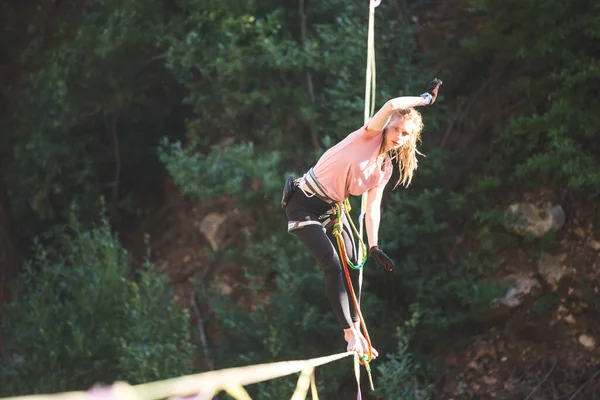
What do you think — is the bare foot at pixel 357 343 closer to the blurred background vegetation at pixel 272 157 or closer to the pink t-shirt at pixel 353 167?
the pink t-shirt at pixel 353 167

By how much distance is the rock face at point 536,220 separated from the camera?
23.9 ft

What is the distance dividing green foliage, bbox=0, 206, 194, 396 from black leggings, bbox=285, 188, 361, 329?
364 centimetres

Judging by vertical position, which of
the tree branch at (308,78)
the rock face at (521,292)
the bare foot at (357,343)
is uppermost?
the tree branch at (308,78)

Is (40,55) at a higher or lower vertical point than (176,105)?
higher

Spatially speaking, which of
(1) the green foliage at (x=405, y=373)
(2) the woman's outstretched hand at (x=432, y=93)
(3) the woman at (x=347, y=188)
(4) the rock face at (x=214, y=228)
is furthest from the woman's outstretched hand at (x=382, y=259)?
(4) the rock face at (x=214, y=228)

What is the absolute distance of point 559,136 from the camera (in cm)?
689

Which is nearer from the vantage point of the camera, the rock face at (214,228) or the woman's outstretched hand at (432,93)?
the woman's outstretched hand at (432,93)

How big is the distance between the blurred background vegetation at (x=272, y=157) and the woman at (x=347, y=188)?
298cm

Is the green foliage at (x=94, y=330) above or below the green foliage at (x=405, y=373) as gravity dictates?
above

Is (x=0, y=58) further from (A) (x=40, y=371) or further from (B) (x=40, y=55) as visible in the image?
(A) (x=40, y=371)

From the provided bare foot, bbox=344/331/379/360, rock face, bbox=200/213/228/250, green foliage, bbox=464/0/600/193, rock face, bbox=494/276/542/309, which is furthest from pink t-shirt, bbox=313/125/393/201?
rock face, bbox=200/213/228/250

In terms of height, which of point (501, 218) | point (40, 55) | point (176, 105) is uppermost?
point (40, 55)

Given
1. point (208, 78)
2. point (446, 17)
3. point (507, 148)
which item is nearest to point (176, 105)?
point (208, 78)

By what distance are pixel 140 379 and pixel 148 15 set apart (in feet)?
10.1
